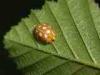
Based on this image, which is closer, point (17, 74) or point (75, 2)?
point (75, 2)

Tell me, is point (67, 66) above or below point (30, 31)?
below

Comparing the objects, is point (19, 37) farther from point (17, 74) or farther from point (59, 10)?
point (17, 74)

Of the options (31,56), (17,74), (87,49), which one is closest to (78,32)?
(87,49)
